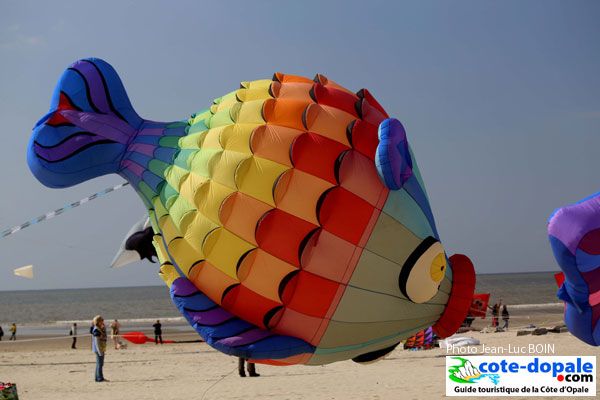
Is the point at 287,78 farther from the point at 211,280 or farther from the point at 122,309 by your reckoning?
the point at 122,309

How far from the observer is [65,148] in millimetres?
9406

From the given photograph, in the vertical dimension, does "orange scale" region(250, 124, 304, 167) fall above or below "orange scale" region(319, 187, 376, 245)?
above

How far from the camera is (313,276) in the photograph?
25.7ft

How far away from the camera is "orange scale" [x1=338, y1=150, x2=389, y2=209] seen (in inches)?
311

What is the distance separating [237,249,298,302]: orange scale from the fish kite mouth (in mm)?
2988

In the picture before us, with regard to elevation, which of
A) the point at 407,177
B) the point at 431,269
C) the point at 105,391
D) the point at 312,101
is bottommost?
the point at 105,391

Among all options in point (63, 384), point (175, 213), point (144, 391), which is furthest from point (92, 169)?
point (63, 384)

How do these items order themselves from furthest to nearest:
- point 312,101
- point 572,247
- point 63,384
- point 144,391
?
point 63,384
point 144,391
point 312,101
point 572,247

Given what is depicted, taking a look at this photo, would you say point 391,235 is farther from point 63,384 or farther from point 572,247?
point 63,384

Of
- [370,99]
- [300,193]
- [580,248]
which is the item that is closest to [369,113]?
[370,99]

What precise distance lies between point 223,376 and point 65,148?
9091mm

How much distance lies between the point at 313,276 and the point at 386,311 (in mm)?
976

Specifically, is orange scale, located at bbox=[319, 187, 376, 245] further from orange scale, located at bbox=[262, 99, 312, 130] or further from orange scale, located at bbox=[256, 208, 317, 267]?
orange scale, located at bbox=[262, 99, 312, 130]

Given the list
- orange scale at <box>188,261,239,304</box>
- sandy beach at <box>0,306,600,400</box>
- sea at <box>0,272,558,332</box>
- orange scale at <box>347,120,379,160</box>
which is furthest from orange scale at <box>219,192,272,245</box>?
sea at <box>0,272,558,332</box>
